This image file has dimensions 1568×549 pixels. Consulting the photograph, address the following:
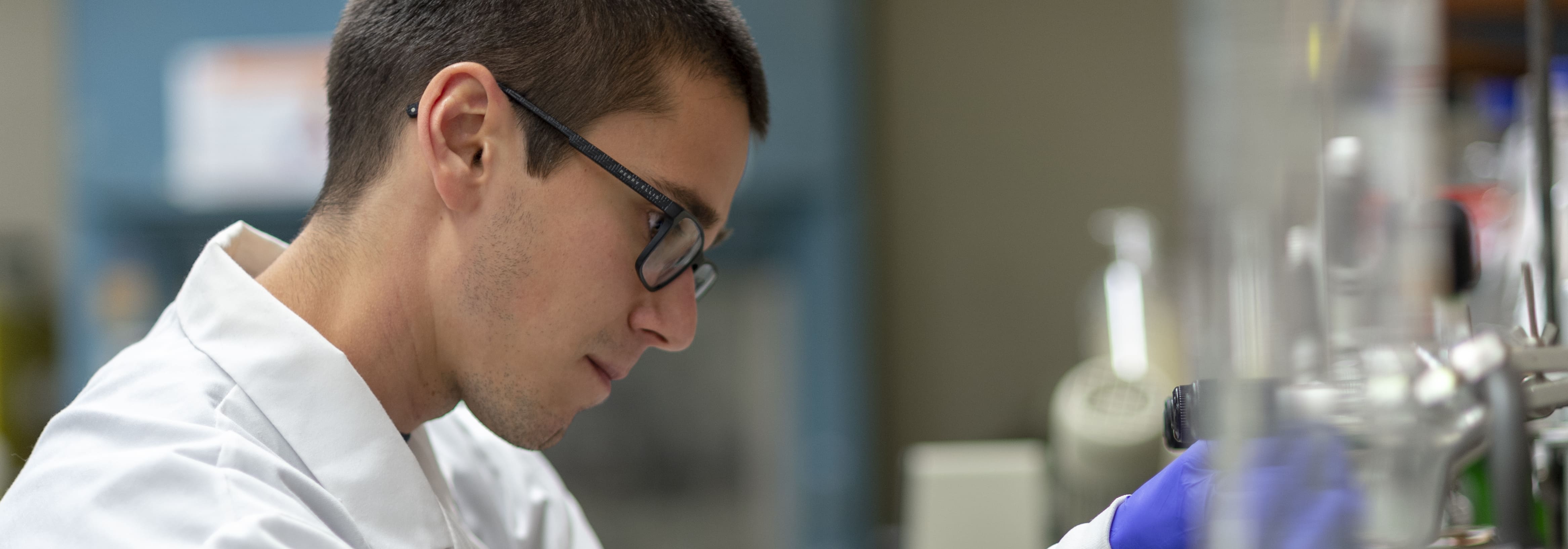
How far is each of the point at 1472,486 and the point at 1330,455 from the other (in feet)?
2.42

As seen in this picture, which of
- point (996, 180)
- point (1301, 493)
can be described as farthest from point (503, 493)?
point (996, 180)

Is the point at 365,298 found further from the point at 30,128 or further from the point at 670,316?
the point at 30,128

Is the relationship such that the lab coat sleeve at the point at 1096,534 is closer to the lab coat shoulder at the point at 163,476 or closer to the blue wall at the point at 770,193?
the lab coat shoulder at the point at 163,476

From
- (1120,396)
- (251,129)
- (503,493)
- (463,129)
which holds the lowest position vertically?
(1120,396)

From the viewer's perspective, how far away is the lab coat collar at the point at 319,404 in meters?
0.83

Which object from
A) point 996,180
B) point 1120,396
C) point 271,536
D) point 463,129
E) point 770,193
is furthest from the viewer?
point 996,180

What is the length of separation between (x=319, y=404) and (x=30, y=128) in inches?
122

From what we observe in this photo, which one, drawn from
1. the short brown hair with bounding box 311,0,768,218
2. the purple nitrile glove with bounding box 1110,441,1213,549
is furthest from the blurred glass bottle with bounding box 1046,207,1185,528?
the short brown hair with bounding box 311,0,768,218

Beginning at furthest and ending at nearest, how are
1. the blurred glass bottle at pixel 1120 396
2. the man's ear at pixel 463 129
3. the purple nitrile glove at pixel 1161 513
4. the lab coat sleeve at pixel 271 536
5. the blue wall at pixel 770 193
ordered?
the blue wall at pixel 770 193, the blurred glass bottle at pixel 1120 396, the man's ear at pixel 463 129, the purple nitrile glove at pixel 1161 513, the lab coat sleeve at pixel 271 536

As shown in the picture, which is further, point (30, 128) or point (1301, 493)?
point (30, 128)

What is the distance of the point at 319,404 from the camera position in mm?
847

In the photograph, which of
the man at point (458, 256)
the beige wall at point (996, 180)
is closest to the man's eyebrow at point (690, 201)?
the man at point (458, 256)

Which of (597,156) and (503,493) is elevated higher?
(597,156)

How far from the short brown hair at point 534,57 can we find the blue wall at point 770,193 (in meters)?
1.69
